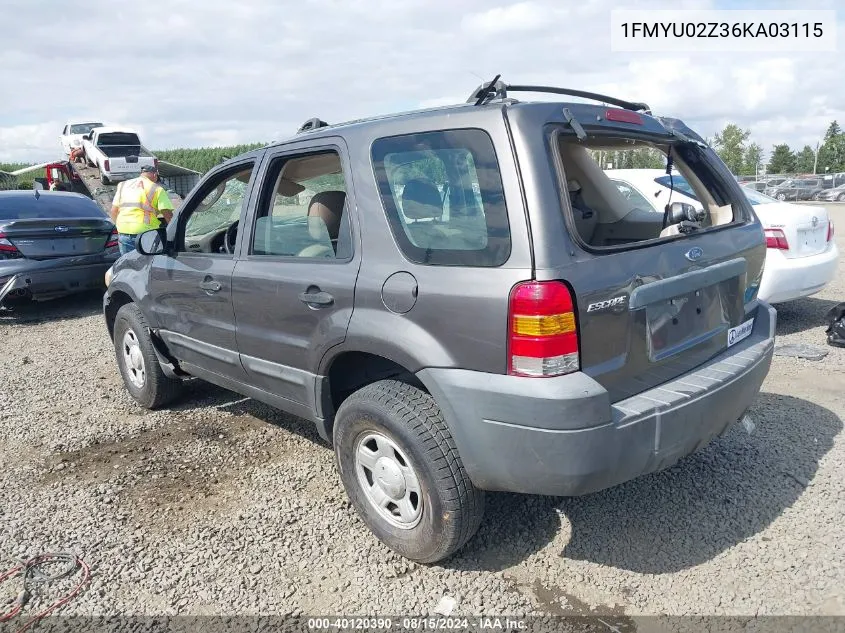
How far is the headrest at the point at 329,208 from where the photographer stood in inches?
126

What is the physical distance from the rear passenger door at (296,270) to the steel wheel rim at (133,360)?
4.94 feet

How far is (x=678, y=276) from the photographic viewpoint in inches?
102

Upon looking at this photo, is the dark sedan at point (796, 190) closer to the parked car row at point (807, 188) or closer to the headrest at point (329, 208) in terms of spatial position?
the parked car row at point (807, 188)

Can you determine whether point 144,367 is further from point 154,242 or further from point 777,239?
point 777,239

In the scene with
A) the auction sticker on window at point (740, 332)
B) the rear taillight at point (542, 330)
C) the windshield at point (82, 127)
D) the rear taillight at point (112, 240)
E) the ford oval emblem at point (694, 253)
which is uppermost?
the windshield at point (82, 127)

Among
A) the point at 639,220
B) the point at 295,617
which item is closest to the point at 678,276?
the point at 639,220

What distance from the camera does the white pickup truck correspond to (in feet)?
70.4

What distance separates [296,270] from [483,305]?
45.7 inches

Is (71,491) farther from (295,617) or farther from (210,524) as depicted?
(295,617)

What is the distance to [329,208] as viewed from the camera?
11.0ft

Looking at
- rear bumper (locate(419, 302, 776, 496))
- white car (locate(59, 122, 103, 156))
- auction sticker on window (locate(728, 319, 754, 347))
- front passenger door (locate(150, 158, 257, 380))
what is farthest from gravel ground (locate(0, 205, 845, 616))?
white car (locate(59, 122, 103, 156))

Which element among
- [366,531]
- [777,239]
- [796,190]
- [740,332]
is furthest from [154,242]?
[796,190]

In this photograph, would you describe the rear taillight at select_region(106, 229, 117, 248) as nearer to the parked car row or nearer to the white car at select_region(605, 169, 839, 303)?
the white car at select_region(605, 169, 839, 303)

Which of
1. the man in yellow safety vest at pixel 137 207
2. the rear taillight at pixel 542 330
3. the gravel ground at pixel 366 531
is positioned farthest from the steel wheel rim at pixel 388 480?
the man in yellow safety vest at pixel 137 207
